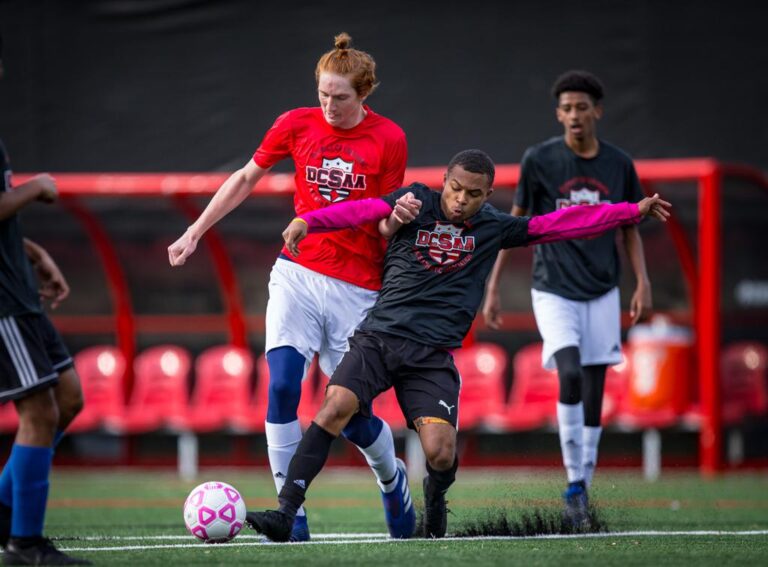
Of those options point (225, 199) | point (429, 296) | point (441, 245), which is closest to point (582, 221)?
point (441, 245)

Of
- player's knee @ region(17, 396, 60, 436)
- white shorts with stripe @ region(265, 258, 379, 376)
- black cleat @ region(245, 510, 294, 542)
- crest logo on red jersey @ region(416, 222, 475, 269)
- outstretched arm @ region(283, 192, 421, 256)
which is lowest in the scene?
black cleat @ region(245, 510, 294, 542)

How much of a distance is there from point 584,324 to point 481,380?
18.6 ft

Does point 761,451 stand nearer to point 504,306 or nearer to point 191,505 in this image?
point 504,306

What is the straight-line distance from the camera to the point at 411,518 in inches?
252

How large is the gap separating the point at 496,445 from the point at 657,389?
1.98m

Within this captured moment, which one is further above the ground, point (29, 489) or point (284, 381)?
point (284, 381)

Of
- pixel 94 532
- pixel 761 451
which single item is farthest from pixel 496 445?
pixel 94 532

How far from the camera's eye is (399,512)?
20.9ft

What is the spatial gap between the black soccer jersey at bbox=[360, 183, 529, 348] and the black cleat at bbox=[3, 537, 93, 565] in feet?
6.18

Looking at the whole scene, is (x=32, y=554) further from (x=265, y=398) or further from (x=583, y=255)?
(x=265, y=398)

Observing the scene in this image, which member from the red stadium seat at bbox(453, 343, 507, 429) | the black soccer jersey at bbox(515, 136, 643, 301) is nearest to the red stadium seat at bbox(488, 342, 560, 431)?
the red stadium seat at bbox(453, 343, 507, 429)

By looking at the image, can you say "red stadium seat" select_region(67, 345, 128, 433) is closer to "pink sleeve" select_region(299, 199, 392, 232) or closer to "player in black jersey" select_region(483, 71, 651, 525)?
"player in black jersey" select_region(483, 71, 651, 525)

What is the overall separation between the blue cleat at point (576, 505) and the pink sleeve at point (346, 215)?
5.94ft

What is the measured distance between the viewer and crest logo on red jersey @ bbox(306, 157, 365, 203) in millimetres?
6301
